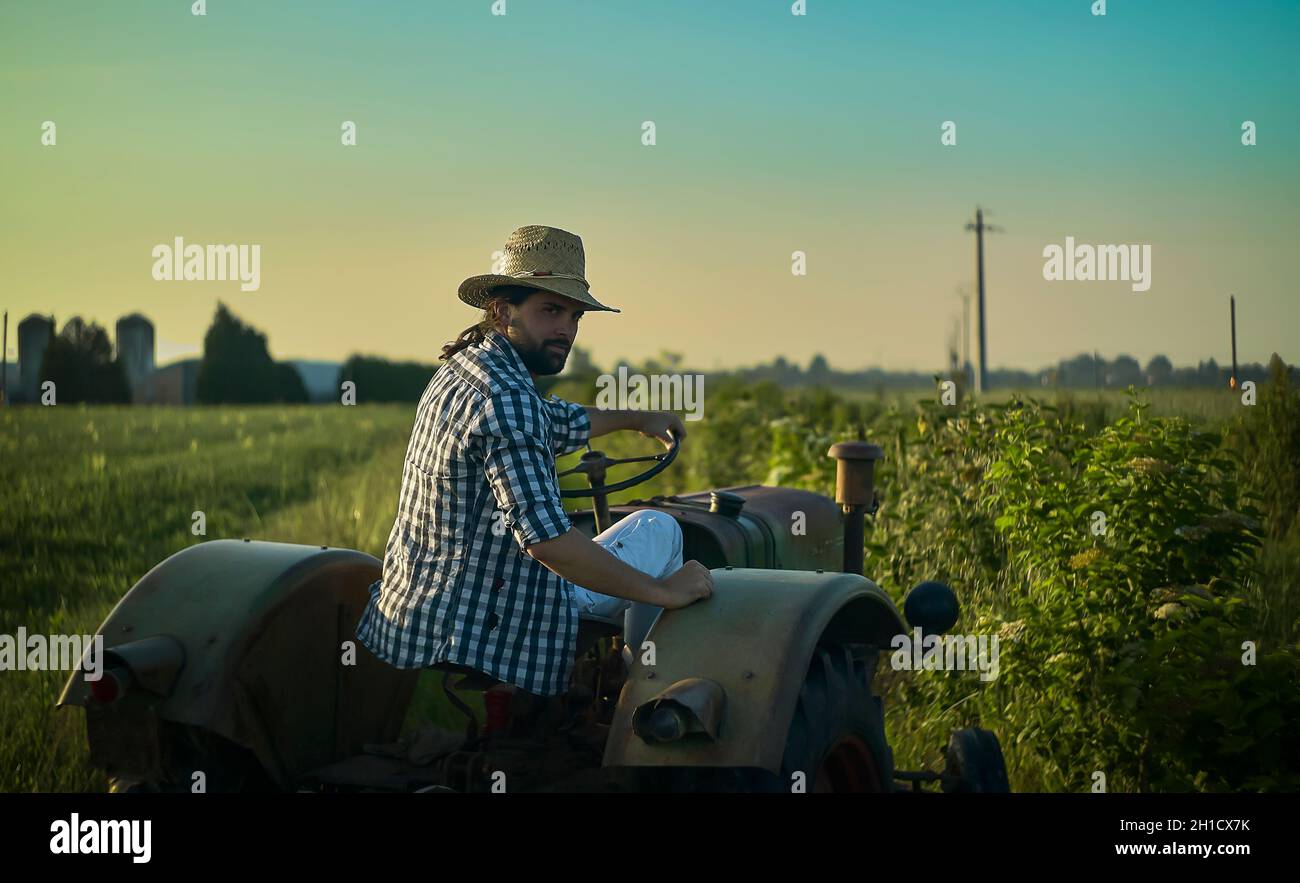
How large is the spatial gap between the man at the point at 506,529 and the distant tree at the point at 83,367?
24.5 ft

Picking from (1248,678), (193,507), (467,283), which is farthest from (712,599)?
(193,507)

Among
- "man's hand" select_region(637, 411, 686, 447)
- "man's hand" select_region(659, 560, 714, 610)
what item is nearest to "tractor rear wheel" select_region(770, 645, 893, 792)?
"man's hand" select_region(659, 560, 714, 610)

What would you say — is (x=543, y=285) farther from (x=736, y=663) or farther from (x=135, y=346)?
(x=135, y=346)

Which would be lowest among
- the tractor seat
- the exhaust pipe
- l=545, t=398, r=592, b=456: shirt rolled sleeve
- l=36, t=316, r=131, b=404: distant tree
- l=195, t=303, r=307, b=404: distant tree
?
the tractor seat

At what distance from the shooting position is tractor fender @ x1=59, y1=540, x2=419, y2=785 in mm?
3584

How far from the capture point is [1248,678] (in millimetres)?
4395

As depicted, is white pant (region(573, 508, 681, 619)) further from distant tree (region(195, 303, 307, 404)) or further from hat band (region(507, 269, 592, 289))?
distant tree (region(195, 303, 307, 404))

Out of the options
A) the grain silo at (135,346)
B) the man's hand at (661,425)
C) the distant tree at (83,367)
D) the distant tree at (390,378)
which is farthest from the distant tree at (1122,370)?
the distant tree at (390,378)

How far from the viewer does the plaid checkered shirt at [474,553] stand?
10.7 feet

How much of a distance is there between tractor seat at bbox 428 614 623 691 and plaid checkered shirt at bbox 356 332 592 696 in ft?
0.28

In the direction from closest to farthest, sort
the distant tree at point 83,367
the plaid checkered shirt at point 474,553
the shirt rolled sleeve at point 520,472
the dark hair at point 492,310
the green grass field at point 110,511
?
1. the shirt rolled sleeve at point 520,472
2. the plaid checkered shirt at point 474,553
3. the dark hair at point 492,310
4. the green grass field at point 110,511
5. the distant tree at point 83,367

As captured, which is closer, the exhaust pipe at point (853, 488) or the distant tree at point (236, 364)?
the exhaust pipe at point (853, 488)

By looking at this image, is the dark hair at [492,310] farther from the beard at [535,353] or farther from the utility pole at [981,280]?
the utility pole at [981,280]

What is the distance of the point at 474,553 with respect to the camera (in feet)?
11.0
